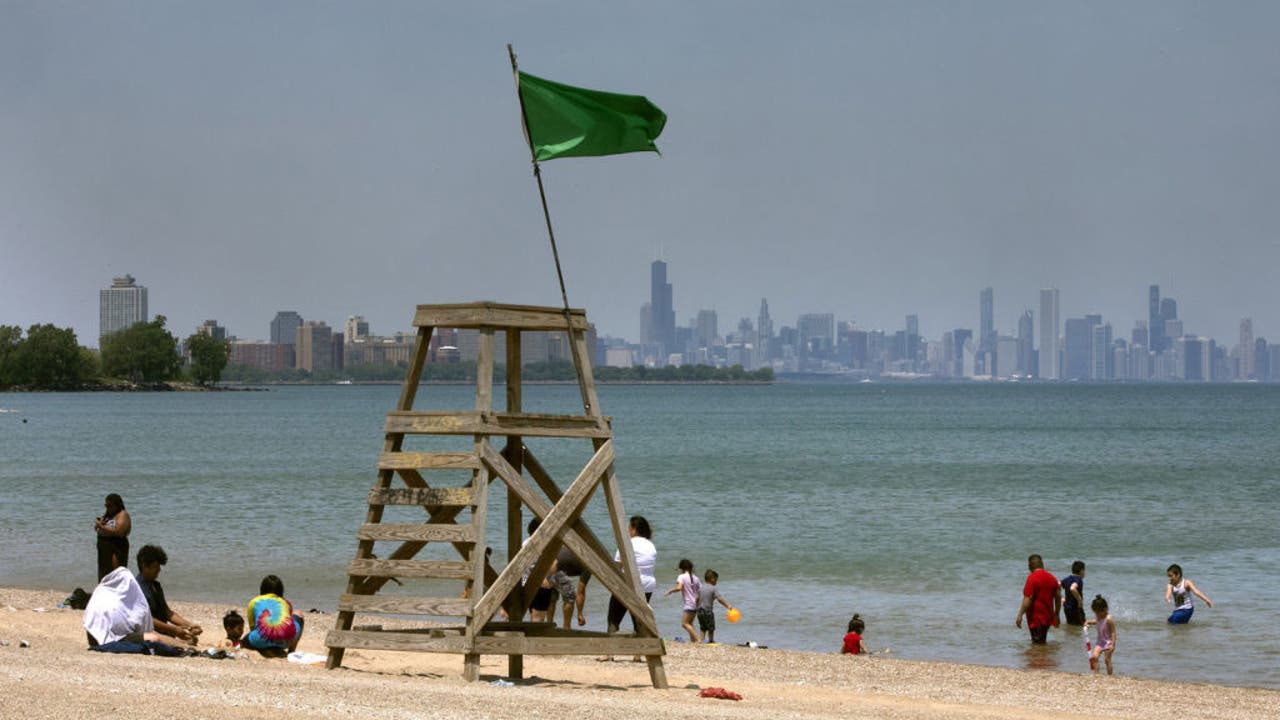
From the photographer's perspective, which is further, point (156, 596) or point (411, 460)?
point (156, 596)

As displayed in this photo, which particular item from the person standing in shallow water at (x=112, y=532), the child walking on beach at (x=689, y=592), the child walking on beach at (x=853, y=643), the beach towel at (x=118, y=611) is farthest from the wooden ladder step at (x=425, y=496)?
the child walking on beach at (x=853, y=643)

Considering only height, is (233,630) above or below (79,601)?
above

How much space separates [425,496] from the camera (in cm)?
1273

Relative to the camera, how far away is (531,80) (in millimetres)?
13117

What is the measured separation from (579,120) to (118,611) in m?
5.72

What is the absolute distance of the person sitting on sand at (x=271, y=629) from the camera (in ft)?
49.3

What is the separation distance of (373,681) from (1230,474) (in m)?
57.9

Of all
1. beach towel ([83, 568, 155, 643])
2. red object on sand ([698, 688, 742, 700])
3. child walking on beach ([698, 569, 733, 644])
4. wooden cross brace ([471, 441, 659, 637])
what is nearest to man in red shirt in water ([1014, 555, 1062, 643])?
child walking on beach ([698, 569, 733, 644])

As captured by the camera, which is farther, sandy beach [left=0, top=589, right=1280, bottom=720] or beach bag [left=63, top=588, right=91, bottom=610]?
beach bag [left=63, top=588, right=91, bottom=610]

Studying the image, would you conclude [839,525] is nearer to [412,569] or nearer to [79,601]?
[79,601]

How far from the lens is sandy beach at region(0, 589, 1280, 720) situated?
36.1 ft

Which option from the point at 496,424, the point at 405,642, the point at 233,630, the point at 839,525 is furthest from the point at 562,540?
the point at 839,525

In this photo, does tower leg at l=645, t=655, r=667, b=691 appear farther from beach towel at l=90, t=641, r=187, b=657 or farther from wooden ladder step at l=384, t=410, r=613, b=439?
beach towel at l=90, t=641, r=187, b=657

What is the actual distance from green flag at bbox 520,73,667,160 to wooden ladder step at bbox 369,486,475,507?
274 cm
